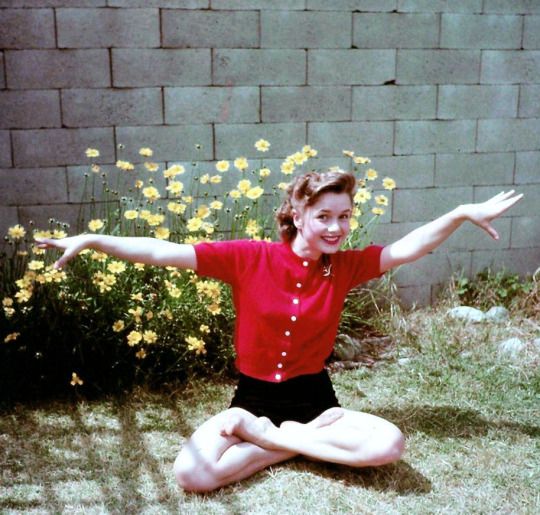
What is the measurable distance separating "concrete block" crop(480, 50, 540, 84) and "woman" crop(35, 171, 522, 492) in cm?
221

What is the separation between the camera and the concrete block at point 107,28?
3.94 m

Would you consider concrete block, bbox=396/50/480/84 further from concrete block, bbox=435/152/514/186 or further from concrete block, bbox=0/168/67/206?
concrete block, bbox=0/168/67/206

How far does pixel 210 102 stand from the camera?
4234 mm

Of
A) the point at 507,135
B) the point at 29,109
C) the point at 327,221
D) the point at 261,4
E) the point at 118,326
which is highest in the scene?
the point at 261,4

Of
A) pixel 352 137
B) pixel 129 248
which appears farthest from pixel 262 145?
pixel 129 248

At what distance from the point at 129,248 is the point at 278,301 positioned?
0.61 m

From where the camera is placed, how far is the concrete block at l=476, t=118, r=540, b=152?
15.6 ft

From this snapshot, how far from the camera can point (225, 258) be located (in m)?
2.77

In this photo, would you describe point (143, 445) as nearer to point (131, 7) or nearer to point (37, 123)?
point (37, 123)

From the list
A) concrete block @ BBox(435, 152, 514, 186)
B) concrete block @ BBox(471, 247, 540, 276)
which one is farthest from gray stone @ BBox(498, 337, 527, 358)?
concrete block @ BBox(435, 152, 514, 186)

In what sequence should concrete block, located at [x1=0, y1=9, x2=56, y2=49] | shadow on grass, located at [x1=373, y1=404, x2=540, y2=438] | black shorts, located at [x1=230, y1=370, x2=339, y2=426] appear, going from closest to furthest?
1. black shorts, located at [x1=230, y1=370, x2=339, y2=426]
2. shadow on grass, located at [x1=373, y1=404, x2=540, y2=438]
3. concrete block, located at [x1=0, y1=9, x2=56, y2=49]

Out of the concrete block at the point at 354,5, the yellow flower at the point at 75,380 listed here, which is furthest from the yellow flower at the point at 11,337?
the concrete block at the point at 354,5

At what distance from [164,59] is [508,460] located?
2811 mm

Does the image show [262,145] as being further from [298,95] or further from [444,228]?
[444,228]
